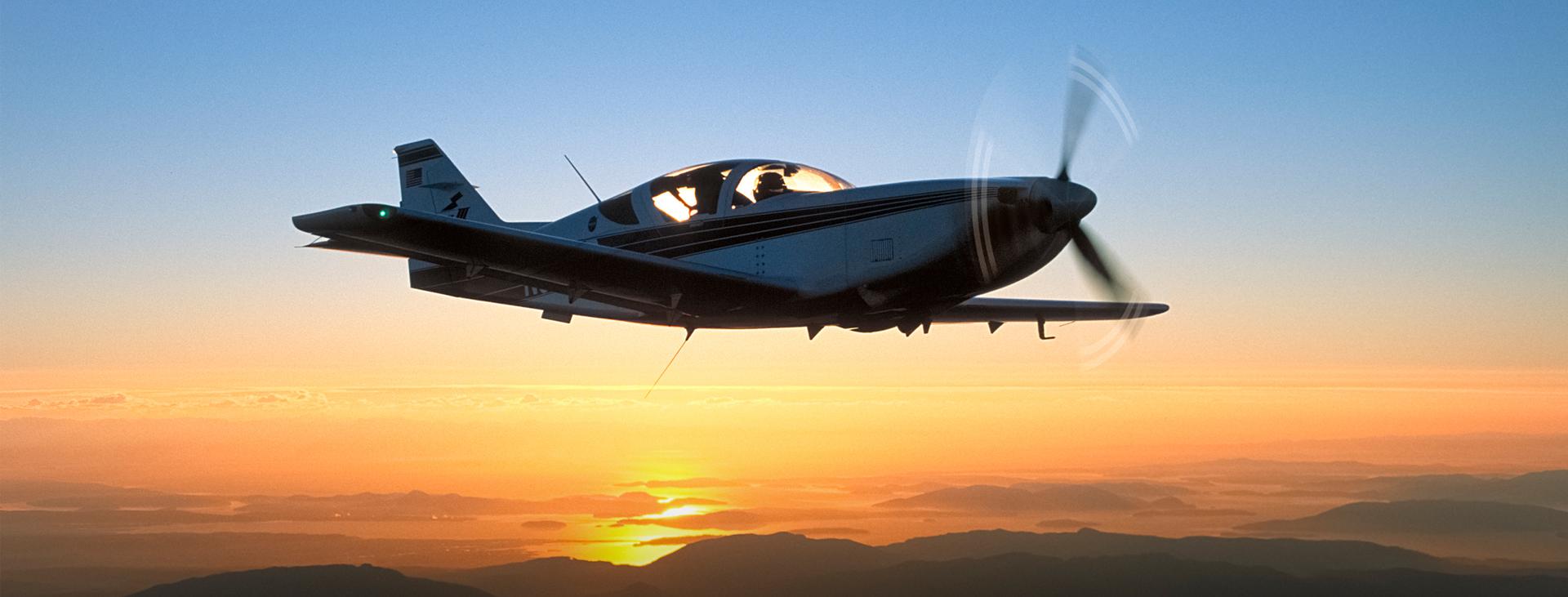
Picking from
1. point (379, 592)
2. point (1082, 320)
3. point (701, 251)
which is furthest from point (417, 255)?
point (379, 592)

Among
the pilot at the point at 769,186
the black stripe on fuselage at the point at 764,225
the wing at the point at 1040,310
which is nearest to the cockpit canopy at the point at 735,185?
the pilot at the point at 769,186

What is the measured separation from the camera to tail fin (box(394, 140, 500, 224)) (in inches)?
822

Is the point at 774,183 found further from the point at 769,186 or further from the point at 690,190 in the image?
the point at 690,190

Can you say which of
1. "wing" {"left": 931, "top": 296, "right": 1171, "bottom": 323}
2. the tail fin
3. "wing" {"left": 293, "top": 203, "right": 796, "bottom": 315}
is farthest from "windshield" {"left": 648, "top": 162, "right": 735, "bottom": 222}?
the tail fin

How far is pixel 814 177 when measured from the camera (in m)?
15.7

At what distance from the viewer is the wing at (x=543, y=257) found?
1230 centimetres

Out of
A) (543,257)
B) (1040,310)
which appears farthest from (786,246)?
(1040,310)

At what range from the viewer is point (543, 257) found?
46.2 feet

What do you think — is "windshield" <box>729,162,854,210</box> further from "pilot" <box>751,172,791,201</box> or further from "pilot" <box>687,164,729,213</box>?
"pilot" <box>687,164,729,213</box>

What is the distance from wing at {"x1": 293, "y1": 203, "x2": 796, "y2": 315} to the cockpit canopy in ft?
3.66

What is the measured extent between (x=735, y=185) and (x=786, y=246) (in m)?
1.11

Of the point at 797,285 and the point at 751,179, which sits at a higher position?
the point at 751,179

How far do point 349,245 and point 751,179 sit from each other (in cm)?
502

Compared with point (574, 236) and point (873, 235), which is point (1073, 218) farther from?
point (574, 236)
